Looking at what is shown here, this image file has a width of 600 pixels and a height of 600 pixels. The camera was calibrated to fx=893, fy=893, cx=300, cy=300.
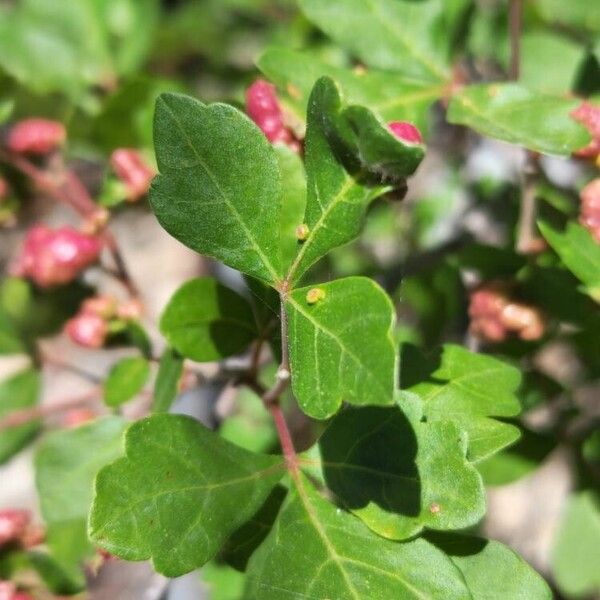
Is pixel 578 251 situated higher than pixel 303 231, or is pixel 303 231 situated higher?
pixel 303 231

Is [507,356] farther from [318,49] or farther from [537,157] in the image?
[318,49]

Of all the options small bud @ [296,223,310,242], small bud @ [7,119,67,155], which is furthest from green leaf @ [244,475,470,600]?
small bud @ [7,119,67,155]

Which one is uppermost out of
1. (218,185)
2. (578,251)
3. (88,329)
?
(218,185)

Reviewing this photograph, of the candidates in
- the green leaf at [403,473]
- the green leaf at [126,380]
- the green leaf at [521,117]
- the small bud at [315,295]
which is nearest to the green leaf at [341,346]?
the small bud at [315,295]

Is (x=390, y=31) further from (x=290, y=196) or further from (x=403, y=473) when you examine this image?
(x=403, y=473)

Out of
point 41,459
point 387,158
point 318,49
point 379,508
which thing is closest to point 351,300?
point 387,158

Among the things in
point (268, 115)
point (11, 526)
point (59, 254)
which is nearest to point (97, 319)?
point (59, 254)

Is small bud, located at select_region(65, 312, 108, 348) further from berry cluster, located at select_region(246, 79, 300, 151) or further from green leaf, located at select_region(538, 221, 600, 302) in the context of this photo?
green leaf, located at select_region(538, 221, 600, 302)
